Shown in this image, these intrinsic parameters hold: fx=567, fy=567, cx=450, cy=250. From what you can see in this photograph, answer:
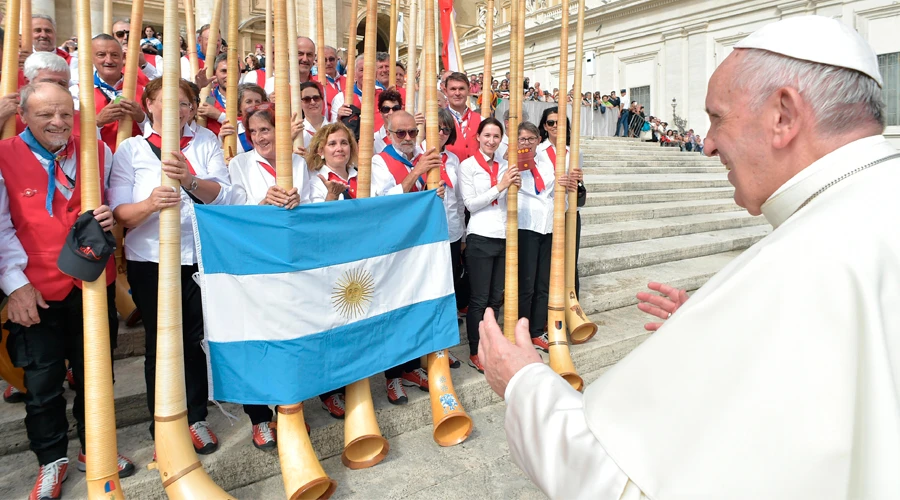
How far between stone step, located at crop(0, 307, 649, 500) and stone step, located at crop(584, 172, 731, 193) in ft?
21.4

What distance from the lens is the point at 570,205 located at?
459 centimetres

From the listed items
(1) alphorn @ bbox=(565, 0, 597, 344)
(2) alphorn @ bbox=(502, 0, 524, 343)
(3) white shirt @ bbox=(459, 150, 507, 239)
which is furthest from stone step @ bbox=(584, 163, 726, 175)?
(2) alphorn @ bbox=(502, 0, 524, 343)

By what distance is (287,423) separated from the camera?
2.82m

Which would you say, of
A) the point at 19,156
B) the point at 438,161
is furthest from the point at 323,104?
the point at 19,156

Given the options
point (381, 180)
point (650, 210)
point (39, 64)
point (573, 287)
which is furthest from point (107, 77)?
point (650, 210)

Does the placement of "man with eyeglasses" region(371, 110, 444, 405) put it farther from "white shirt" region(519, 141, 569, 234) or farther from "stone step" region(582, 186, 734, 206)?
"stone step" region(582, 186, 734, 206)

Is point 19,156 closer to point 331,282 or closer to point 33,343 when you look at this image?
point 33,343

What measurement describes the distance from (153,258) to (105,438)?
0.89m

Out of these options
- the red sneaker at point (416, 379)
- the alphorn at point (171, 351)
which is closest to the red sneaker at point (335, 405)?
the red sneaker at point (416, 379)

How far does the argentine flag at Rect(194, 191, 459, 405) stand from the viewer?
273cm

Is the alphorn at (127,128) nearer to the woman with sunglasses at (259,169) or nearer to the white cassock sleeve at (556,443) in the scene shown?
the woman with sunglasses at (259,169)

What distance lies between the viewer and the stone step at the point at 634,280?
5770mm

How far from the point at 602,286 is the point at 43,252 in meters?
4.95

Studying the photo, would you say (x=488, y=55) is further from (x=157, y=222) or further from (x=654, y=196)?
(x=654, y=196)
